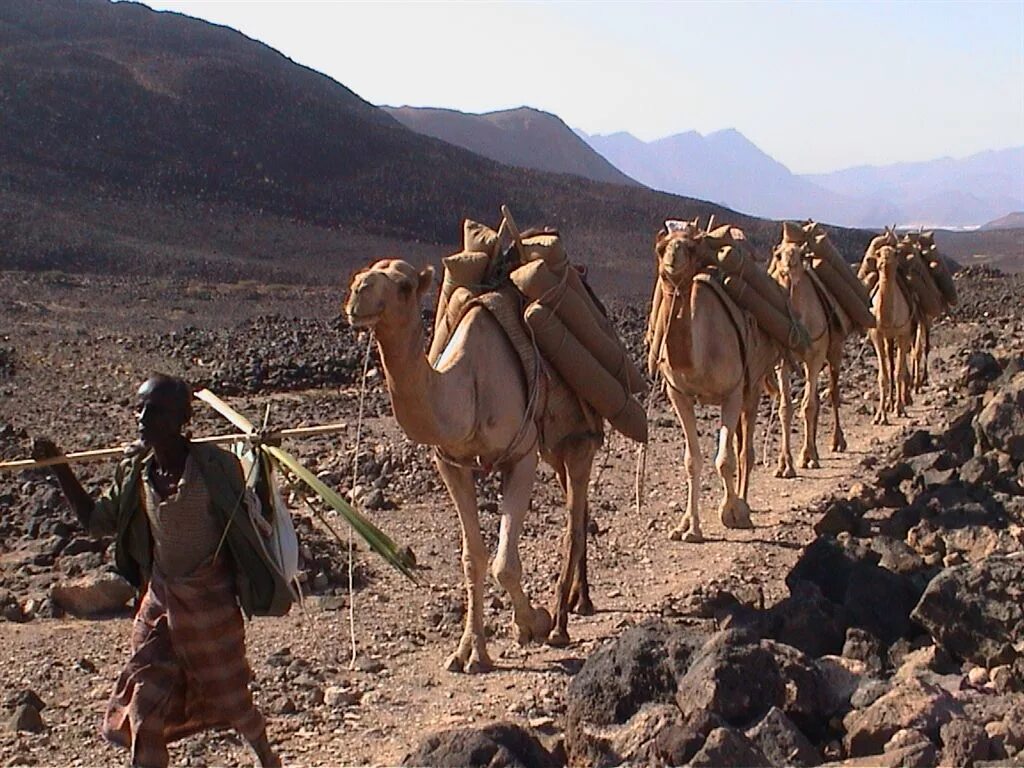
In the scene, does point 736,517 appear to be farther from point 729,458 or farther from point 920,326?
point 920,326

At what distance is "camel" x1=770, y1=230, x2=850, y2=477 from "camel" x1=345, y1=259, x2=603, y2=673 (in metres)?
5.72

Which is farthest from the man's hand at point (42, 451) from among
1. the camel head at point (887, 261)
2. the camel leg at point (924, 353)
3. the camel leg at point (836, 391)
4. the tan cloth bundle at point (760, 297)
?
the camel leg at point (924, 353)

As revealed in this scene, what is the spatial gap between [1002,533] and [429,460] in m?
5.14

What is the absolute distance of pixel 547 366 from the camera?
7691mm

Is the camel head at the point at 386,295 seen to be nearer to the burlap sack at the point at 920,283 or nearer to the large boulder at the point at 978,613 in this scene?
the large boulder at the point at 978,613

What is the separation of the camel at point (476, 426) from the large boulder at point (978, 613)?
2022 mm

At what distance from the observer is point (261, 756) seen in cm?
531

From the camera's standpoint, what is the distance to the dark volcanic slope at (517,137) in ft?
405

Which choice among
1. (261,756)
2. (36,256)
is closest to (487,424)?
(261,756)

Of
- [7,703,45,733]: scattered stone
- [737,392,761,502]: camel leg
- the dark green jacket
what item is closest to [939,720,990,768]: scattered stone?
the dark green jacket

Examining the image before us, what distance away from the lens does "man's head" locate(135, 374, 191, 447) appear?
480 cm

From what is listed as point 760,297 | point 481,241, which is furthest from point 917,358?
point 481,241

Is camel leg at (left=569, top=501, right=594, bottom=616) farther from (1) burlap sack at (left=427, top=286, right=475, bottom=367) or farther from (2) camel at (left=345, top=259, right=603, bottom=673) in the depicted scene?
(1) burlap sack at (left=427, top=286, right=475, bottom=367)

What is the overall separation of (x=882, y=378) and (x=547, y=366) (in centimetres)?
1006
